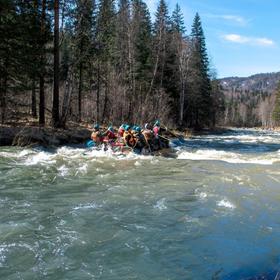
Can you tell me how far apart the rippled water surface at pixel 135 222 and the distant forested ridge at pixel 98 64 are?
8048mm

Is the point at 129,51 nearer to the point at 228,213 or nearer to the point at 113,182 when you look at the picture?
the point at 113,182

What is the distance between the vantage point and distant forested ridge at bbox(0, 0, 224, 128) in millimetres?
20859

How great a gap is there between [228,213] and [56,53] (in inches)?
637

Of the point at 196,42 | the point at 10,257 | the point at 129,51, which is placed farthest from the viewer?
the point at 196,42

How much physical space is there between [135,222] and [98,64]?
91.1 ft

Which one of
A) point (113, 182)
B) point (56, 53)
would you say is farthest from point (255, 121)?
point (113, 182)

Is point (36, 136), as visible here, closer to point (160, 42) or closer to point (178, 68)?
point (160, 42)

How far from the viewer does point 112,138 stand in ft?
65.8

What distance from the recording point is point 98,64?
114 feet

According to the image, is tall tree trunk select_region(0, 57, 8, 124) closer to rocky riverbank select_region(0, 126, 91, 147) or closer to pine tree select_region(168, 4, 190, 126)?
rocky riverbank select_region(0, 126, 91, 147)

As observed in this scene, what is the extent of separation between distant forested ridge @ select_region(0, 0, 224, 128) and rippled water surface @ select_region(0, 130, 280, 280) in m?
8.05

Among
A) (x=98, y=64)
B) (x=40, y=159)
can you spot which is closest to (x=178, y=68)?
(x=98, y=64)

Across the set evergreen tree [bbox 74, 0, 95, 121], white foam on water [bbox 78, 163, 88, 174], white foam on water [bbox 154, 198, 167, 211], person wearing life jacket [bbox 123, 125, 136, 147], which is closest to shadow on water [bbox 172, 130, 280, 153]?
person wearing life jacket [bbox 123, 125, 136, 147]

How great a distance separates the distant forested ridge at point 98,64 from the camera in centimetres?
2086
